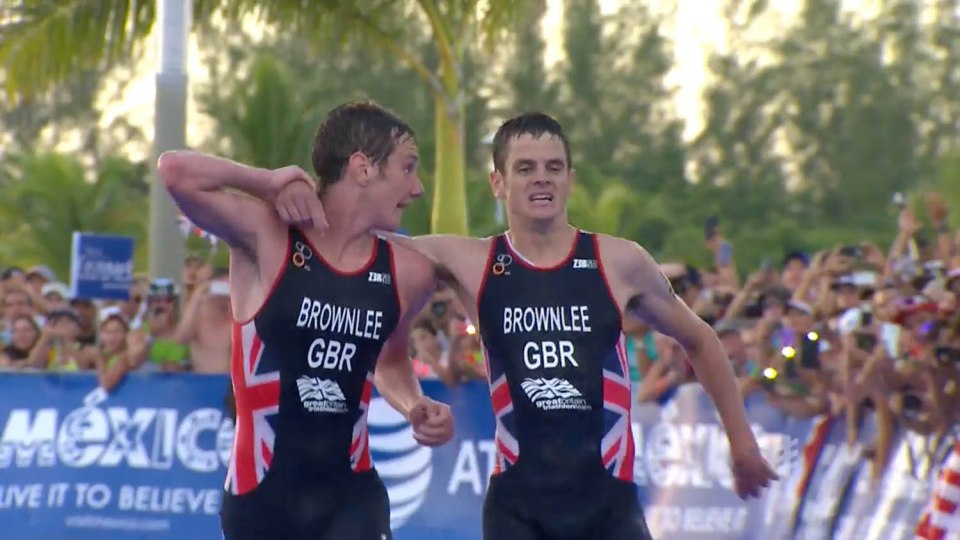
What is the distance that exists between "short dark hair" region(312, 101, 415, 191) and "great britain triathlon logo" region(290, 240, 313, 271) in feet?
0.79

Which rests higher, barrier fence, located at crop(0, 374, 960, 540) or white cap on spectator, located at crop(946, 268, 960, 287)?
white cap on spectator, located at crop(946, 268, 960, 287)

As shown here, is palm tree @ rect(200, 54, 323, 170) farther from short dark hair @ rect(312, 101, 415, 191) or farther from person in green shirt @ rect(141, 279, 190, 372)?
short dark hair @ rect(312, 101, 415, 191)

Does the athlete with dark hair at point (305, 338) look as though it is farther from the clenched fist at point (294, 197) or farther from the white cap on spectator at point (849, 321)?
the white cap on spectator at point (849, 321)

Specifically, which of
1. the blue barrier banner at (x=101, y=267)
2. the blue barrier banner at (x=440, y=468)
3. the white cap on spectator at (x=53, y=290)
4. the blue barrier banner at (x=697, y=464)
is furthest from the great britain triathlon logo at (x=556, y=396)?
the white cap on spectator at (x=53, y=290)

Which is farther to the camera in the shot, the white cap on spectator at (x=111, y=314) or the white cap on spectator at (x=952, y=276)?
the white cap on spectator at (x=111, y=314)

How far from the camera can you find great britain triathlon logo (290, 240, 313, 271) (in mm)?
5543

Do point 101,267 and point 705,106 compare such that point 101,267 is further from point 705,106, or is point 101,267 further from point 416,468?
point 705,106

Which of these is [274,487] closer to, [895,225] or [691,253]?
[691,253]

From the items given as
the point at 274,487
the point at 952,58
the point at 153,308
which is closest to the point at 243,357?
the point at 274,487

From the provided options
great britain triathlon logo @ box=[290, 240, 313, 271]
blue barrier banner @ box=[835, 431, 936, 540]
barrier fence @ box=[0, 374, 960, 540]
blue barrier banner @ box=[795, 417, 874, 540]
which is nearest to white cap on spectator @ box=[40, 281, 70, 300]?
barrier fence @ box=[0, 374, 960, 540]

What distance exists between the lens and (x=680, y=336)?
6.06m

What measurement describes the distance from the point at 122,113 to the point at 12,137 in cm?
313

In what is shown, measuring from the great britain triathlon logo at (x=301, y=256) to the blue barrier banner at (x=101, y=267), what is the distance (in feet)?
29.3

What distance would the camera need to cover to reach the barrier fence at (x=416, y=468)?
1015 centimetres
